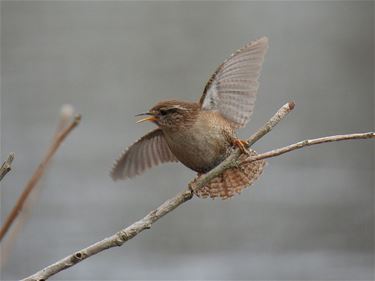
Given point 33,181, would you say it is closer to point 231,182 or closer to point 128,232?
point 128,232

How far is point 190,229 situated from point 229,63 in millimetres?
5226

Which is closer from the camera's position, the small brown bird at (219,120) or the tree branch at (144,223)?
the tree branch at (144,223)

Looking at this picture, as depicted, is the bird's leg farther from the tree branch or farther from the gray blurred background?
the gray blurred background

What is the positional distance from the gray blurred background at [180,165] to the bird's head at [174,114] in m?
2.67

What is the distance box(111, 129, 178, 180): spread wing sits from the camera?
4562 mm

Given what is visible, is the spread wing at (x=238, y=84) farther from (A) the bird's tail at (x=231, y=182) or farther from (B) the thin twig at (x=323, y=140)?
(B) the thin twig at (x=323, y=140)

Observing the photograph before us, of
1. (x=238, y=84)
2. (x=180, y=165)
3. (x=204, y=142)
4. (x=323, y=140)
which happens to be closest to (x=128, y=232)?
(x=323, y=140)

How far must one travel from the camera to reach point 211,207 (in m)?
9.60

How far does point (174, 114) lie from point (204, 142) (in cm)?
26

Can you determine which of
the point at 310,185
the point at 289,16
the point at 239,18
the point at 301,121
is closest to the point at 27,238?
the point at 310,185

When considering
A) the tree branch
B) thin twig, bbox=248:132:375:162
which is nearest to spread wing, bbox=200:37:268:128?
the tree branch

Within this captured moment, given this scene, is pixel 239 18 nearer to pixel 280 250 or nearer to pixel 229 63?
pixel 280 250

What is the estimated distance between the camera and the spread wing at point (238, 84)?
12.8 feet

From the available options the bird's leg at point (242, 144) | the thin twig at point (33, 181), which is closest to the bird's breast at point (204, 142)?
the bird's leg at point (242, 144)
